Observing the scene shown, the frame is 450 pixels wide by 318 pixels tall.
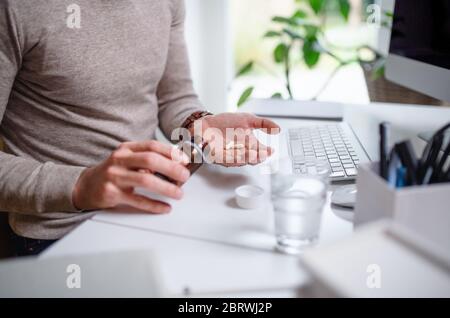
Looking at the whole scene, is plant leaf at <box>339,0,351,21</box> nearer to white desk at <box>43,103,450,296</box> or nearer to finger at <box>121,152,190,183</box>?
white desk at <box>43,103,450,296</box>

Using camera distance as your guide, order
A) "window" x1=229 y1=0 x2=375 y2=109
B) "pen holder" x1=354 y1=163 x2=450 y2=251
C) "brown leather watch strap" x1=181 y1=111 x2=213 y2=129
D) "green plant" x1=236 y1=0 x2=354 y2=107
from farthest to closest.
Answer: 1. "window" x1=229 y1=0 x2=375 y2=109
2. "green plant" x1=236 y1=0 x2=354 y2=107
3. "brown leather watch strap" x1=181 y1=111 x2=213 y2=129
4. "pen holder" x1=354 y1=163 x2=450 y2=251

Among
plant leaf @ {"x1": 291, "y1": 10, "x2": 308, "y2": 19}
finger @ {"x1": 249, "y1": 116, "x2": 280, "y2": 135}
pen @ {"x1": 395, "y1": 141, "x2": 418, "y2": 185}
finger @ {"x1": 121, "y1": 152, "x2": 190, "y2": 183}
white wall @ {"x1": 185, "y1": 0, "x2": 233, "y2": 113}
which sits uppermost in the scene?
pen @ {"x1": 395, "y1": 141, "x2": 418, "y2": 185}

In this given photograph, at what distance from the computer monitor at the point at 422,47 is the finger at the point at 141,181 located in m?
0.63

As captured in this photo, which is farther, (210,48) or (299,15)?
(210,48)

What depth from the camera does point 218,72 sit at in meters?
2.19

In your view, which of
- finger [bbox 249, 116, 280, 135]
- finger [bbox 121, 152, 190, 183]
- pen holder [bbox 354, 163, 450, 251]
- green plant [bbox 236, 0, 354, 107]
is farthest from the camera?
green plant [bbox 236, 0, 354, 107]

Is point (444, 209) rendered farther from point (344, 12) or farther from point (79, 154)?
point (344, 12)

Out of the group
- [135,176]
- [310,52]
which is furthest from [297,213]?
[310,52]

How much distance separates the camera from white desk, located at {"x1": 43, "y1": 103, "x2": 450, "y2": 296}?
480 mm

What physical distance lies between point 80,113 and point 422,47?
757mm

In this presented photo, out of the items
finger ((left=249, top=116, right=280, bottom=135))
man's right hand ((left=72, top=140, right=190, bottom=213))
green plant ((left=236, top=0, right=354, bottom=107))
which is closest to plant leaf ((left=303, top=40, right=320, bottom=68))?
green plant ((left=236, top=0, right=354, bottom=107))

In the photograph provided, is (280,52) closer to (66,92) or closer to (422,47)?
(422,47)

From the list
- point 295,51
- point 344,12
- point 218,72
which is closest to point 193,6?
point 218,72

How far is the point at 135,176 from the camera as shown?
595 mm
